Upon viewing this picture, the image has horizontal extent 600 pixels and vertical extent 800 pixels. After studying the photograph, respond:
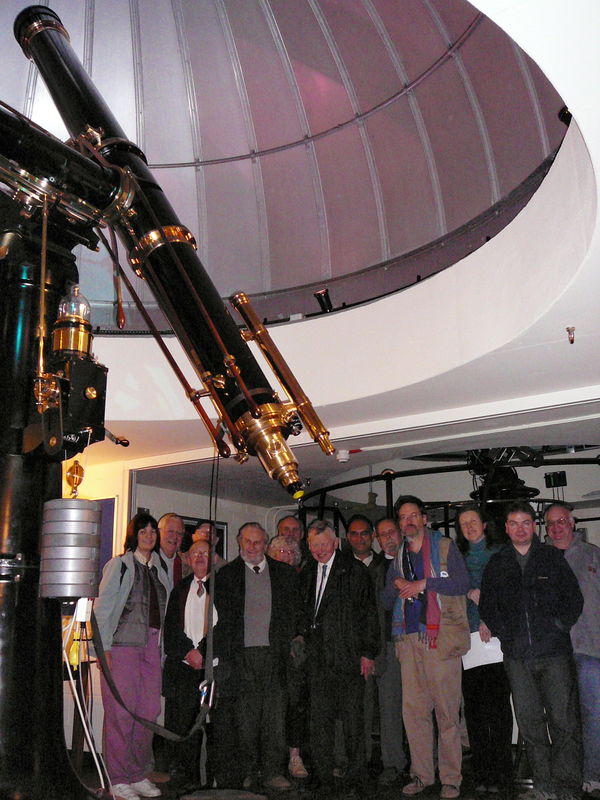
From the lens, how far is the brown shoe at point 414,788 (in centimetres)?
498

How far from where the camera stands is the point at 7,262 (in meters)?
2.37

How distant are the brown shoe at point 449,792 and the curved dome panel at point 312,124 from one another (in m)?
3.71

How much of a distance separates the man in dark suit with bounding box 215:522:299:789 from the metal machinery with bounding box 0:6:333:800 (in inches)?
126

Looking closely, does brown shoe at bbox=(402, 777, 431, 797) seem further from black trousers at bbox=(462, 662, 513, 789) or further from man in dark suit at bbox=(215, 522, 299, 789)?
man in dark suit at bbox=(215, 522, 299, 789)

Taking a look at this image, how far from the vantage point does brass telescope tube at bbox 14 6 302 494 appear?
2.07 meters

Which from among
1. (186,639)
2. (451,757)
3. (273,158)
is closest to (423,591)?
(451,757)

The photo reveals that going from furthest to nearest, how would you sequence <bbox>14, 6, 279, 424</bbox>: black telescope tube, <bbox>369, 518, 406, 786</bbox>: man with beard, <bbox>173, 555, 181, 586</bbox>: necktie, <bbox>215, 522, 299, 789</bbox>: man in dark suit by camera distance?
<bbox>173, 555, 181, 586</bbox>: necktie < <bbox>369, 518, 406, 786</bbox>: man with beard < <bbox>215, 522, 299, 789</bbox>: man in dark suit < <bbox>14, 6, 279, 424</bbox>: black telescope tube

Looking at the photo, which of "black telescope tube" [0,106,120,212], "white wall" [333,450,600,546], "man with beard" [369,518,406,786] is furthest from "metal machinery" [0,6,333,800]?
"white wall" [333,450,600,546]

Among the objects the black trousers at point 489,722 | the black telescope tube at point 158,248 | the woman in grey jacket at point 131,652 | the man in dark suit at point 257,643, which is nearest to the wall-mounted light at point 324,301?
the man in dark suit at point 257,643

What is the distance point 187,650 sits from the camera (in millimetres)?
5566

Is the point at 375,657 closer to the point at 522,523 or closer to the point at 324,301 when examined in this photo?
the point at 522,523

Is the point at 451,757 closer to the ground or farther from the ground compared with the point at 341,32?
closer to the ground

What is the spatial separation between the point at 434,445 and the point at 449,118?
311 centimetres

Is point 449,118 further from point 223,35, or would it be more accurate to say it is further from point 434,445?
point 434,445
